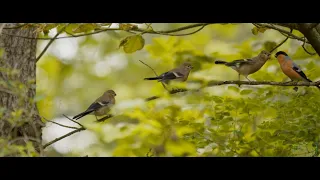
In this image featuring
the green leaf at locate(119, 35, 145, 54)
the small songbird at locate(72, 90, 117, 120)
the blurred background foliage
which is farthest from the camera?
the small songbird at locate(72, 90, 117, 120)

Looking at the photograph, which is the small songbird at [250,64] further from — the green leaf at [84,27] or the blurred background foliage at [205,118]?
the green leaf at [84,27]

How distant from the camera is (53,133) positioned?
102 inches

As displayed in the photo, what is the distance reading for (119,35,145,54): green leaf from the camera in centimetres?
210

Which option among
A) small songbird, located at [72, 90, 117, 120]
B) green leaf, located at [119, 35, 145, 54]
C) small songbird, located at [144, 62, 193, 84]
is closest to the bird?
small songbird, located at [144, 62, 193, 84]

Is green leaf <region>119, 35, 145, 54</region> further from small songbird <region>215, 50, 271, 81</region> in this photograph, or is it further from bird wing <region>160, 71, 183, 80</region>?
small songbird <region>215, 50, 271, 81</region>

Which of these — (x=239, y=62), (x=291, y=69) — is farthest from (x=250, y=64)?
(x=291, y=69)

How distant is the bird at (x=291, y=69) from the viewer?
213cm

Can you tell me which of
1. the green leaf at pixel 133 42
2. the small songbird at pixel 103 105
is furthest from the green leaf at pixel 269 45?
the small songbird at pixel 103 105

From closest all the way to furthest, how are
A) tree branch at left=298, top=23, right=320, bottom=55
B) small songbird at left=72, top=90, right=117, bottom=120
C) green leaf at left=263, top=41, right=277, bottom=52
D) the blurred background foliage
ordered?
1. the blurred background foliage
2. tree branch at left=298, top=23, right=320, bottom=55
3. small songbird at left=72, top=90, right=117, bottom=120
4. green leaf at left=263, top=41, right=277, bottom=52

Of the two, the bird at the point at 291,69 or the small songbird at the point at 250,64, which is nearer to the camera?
the bird at the point at 291,69

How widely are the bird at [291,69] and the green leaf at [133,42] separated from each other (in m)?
0.62

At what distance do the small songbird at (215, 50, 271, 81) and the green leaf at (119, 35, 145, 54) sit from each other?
0.39 m
